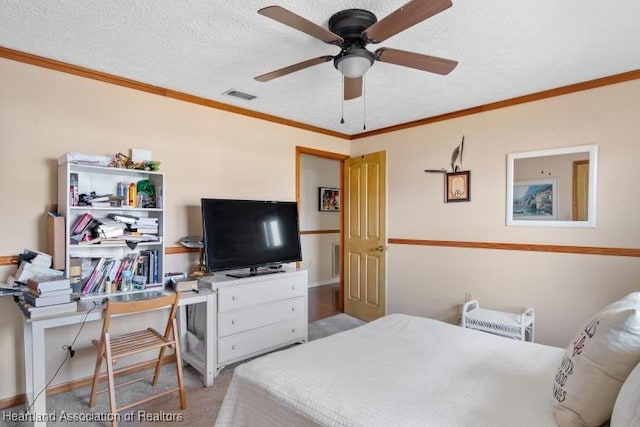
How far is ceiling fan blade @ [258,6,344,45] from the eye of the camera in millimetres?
1469

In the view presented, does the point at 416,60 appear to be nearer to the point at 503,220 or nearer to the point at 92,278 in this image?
the point at 503,220

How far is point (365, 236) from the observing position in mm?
4305

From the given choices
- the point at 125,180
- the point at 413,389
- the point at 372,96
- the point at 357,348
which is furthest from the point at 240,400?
the point at 372,96

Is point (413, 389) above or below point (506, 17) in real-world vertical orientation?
below

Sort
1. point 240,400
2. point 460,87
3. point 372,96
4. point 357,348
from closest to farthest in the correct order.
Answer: point 240,400 → point 357,348 → point 460,87 → point 372,96

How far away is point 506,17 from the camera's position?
1882 millimetres

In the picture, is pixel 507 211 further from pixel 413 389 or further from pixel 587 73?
pixel 413 389

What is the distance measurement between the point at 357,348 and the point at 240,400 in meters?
0.62

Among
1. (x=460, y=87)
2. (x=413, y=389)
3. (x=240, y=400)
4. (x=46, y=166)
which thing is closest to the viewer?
(x=413, y=389)

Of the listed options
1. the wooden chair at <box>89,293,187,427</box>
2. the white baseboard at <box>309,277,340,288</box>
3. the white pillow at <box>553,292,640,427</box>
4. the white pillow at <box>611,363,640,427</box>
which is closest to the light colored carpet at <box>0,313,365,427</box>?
the wooden chair at <box>89,293,187,427</box>

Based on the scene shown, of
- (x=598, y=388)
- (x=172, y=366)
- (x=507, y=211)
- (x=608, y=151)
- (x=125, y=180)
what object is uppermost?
(x=608, y=151)

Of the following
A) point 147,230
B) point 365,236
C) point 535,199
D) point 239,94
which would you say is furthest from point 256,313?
point 535,199

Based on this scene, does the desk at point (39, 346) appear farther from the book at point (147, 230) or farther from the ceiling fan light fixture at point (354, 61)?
the ceiling fan light fixture at point (354, 61)

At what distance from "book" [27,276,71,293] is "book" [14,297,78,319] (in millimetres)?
102
